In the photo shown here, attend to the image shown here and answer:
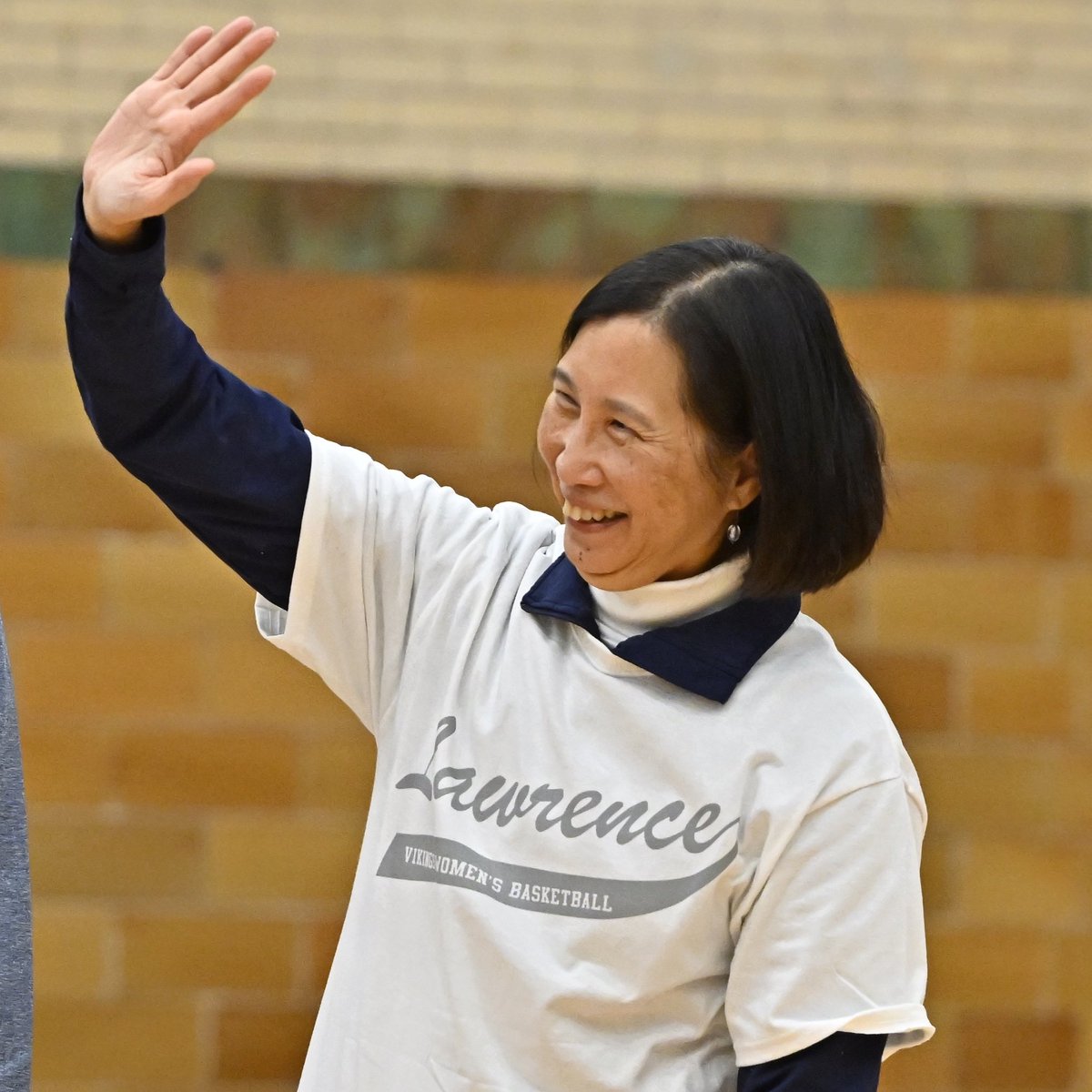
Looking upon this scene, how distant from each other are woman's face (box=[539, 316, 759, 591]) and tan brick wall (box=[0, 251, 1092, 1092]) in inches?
55.1

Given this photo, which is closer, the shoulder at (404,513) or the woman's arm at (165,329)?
the woman's arm at (165,329)

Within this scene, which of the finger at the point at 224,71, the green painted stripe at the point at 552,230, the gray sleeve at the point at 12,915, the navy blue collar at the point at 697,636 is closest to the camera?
the gray sleeve at the point at 12,915

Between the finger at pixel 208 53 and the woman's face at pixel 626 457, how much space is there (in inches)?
15.2

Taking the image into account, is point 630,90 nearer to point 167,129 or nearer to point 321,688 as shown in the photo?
point 321,688

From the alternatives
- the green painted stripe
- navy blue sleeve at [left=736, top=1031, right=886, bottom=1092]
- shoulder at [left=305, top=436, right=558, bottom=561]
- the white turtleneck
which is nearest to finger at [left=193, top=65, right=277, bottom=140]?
shoulder at [left=305, top=436, right=558, bottom=561]

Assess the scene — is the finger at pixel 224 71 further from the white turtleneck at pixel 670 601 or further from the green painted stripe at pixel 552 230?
the green painted stripe at pixel 552 230

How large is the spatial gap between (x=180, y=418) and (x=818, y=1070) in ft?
2.52

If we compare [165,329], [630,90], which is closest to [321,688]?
[630,90]

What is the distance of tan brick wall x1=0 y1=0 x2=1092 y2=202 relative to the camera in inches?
111

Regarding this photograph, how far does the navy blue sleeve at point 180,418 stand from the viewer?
4.30 feet

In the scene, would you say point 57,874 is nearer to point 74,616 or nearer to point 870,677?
point 74,616

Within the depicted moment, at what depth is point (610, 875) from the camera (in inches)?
54.7

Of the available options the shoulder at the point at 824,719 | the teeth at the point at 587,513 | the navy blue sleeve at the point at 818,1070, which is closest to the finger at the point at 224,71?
the teeth at the point at 587,513

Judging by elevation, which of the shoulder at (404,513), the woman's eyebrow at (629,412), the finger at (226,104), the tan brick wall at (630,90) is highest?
the tan brick wall at (630,90)
